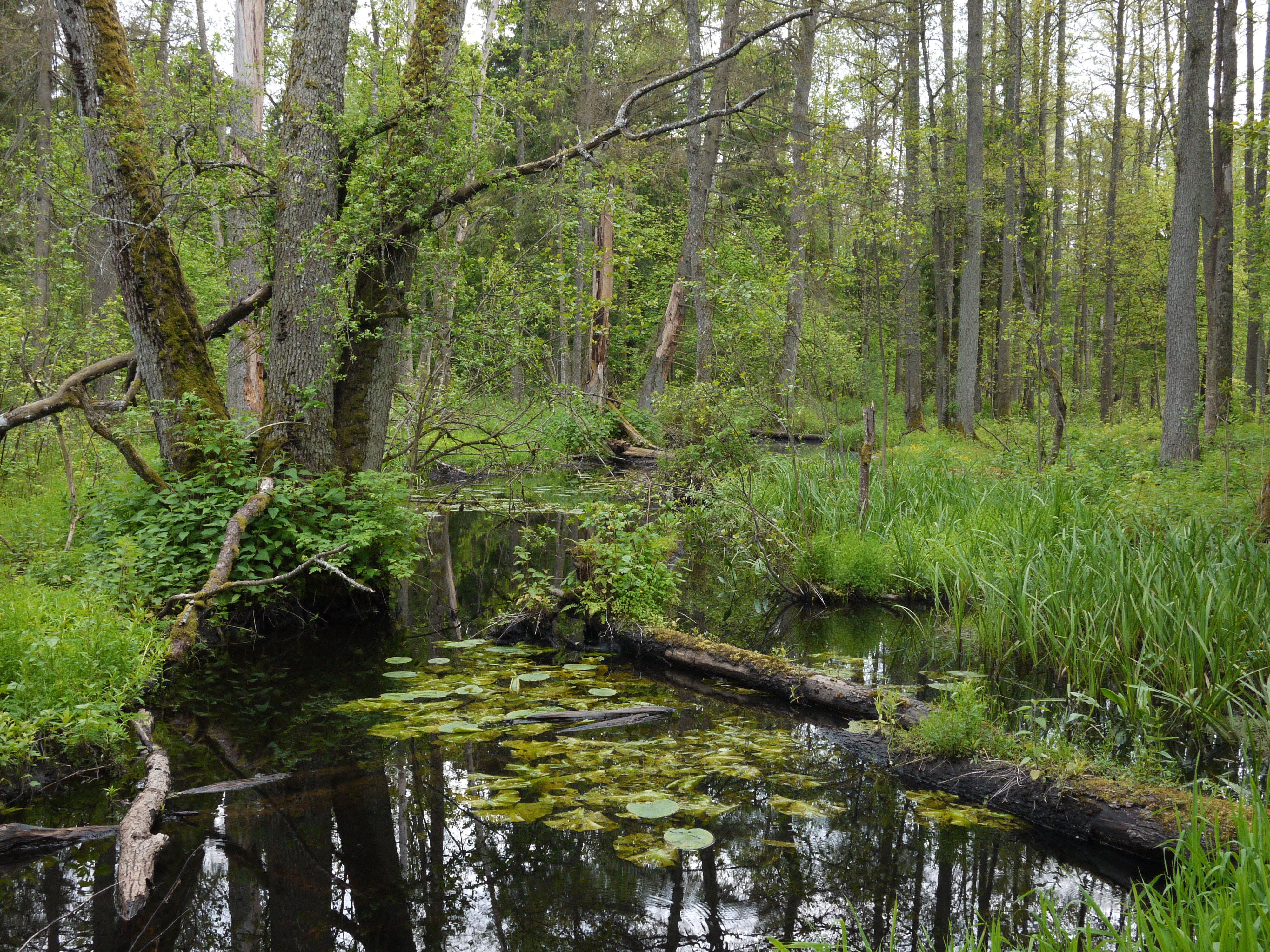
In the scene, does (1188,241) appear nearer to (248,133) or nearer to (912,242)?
(912,242)

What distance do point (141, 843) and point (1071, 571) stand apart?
541cm

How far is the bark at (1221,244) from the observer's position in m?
11.7

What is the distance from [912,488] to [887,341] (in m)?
20.9

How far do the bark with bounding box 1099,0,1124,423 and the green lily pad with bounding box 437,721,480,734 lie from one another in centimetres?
1794

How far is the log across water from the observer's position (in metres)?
3.38

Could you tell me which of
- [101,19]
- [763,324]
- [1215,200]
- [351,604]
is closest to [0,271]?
[101,19]

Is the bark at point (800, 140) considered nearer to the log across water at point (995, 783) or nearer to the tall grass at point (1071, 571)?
the tall grass at point (1071, 571)

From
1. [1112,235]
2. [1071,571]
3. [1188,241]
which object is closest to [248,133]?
[1071,571]

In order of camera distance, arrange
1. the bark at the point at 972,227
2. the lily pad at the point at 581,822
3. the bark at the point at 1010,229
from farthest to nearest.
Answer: the bark at the point at 972,227 < the bark at the point at 1010,229 < the lily pad at the point at 581,822

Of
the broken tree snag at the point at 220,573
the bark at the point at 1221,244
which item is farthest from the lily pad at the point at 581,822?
the bark at the point at 1221,244

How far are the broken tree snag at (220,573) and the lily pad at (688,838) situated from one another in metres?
3.35

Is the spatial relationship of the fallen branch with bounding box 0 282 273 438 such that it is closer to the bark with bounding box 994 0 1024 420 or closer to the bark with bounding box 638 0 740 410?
the bark with bounding box 994 0 1024 420

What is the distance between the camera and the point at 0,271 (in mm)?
13508

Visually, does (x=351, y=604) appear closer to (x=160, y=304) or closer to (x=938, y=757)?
(x=160, y=304)
